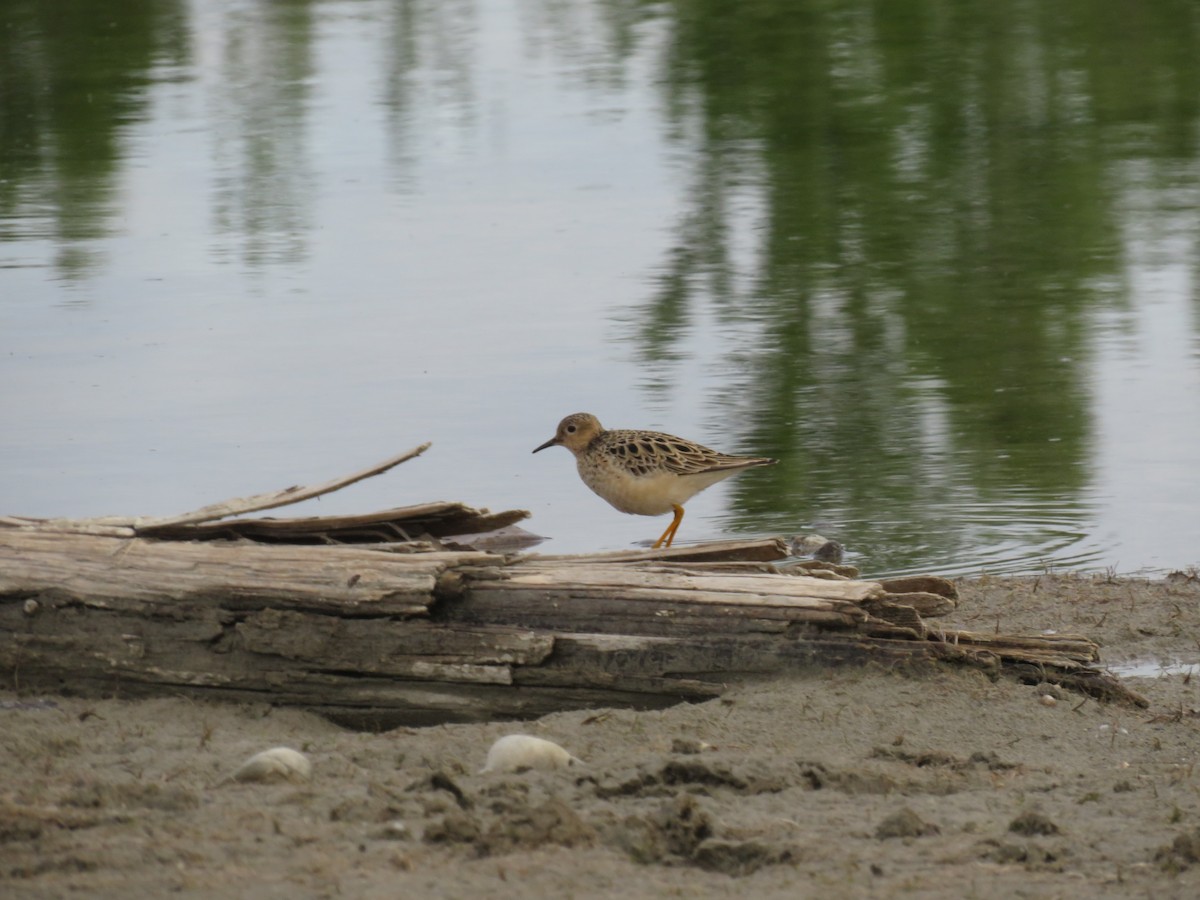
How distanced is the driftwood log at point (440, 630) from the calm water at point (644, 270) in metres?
2.14

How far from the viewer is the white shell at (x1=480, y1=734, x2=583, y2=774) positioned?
15.1 feet

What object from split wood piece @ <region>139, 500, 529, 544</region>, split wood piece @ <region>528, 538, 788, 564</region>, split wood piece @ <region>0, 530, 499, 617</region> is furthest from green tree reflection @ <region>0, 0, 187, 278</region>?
split wood piece @ <region>528, 538, 788, 564</region>

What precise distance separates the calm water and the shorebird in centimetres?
68

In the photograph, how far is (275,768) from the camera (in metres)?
4.57

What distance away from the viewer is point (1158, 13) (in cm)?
2048

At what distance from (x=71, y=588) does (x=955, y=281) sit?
771cm

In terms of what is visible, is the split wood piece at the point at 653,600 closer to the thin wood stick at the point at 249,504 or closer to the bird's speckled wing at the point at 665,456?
the thin wood stick at the point at 249,504

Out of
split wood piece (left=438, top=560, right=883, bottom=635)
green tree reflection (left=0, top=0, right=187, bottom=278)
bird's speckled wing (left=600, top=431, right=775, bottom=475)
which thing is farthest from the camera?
green tree reflection (left=0, top=0, right=187, bottom=278)

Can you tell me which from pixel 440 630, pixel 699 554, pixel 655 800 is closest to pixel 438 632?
pixel 440 630

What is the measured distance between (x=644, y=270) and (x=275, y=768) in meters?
8.14

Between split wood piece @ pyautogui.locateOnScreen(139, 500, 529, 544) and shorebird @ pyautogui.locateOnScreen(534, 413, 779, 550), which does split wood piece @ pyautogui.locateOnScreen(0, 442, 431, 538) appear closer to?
split wood piece @ pyautogui.locateOnScreen(139, 500, 529, 544)

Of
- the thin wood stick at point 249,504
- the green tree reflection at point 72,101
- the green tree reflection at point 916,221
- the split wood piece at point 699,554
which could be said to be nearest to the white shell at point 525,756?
the split wood piece at point 699,554

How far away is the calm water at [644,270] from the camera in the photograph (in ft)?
28.6

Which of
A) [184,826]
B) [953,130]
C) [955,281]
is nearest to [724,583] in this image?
[184,826]
